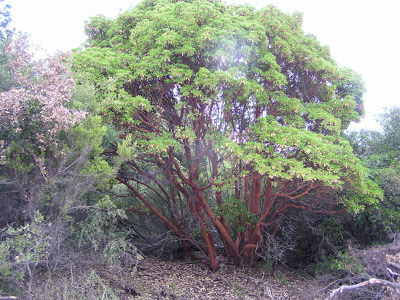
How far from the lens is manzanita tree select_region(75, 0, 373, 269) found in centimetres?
718

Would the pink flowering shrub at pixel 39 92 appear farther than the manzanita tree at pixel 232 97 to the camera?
No

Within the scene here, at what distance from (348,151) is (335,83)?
2.84 metres

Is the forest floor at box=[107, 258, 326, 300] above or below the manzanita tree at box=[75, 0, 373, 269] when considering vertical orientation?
below

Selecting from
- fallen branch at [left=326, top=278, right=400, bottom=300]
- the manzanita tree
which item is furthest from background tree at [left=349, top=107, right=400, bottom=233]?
fallen branch at [left=326, top=278, right=400, bottom=300]

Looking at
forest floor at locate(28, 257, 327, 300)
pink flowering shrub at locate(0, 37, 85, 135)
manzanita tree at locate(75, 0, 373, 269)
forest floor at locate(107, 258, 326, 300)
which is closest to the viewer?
pink flowering shrub at locate(0, 37, 85, 135)

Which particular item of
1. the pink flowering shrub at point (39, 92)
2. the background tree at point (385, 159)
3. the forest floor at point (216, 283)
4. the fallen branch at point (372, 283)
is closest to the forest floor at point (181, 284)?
the forest floor at point (216, 283)

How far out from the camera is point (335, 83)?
30.2 ft

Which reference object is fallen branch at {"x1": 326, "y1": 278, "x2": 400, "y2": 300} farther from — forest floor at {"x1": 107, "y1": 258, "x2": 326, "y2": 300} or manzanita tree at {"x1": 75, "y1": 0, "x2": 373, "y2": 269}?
manzanita tree at {"x1": 75, "y1": 0, "x2": 373, "y2": 269}

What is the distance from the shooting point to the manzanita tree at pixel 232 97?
7.18m

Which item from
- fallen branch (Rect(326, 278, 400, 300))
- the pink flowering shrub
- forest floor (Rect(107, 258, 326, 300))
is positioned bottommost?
forest floor (Rect(107, 258, 326, 300))

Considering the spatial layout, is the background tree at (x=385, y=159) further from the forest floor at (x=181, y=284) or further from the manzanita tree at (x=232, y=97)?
the forest floor at (x=181, y=284)

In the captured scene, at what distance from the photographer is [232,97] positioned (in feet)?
25.3

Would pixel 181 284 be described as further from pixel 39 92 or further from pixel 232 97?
pixel 39 92

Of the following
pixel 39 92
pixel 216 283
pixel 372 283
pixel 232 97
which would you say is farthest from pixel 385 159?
pixel 39 92
